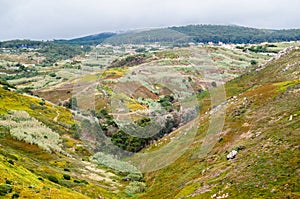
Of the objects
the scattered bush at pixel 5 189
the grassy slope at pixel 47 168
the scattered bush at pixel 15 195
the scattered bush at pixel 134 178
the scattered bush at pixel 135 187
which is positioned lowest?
the scattered bush at pixel 134 178

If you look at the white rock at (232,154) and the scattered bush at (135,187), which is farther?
the scattered bush at (135,187)

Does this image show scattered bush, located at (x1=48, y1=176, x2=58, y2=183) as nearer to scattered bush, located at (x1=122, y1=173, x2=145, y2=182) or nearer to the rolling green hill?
the rolling green hill

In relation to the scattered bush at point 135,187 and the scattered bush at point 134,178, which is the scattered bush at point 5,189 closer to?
the scattered bush at point 135,187

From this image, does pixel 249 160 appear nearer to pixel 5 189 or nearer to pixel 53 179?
pixel 53 179

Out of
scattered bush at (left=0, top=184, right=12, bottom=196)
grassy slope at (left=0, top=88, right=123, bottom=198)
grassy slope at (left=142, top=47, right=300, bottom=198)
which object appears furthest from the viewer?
grassy slope at (left=0, top=88, right=123, bottom=198)

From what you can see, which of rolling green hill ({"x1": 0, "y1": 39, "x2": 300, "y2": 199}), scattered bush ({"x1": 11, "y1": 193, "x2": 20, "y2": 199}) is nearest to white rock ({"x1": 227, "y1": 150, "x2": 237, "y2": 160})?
rolling green hill ({"x1": 0, "y1": 39, "x2": 300, "y2": 199})

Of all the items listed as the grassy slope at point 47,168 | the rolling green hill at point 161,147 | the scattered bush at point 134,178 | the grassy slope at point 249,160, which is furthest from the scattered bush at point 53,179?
the scattered bush at point 134,178

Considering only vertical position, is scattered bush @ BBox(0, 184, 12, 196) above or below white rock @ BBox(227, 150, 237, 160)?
above

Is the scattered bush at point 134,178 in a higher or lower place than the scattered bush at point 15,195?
lower

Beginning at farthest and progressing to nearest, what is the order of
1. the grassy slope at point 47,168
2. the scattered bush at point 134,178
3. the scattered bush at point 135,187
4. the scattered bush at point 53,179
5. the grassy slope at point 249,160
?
the scattered bush at point 134,178 < the scattered bush at point 135,187 < the scattered bush at point 53,179 < the grassy slope at point 47,168 < the grassy slope at point 249,160
